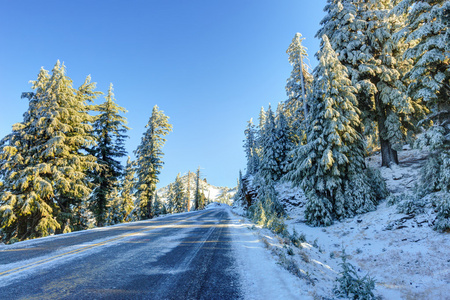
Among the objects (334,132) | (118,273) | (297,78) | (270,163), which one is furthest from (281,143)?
(118,273)

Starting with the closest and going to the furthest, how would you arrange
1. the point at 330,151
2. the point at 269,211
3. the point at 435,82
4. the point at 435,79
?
the point at 435,82 < the point at 435,79 < the point at 330,151 < the point at 269,211

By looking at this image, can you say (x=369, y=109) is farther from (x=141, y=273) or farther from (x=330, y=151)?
(x=141, y=273)

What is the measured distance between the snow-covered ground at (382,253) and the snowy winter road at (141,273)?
74 cm

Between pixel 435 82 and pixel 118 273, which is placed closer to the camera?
pixel 118 273

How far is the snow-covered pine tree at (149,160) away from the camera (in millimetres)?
24141

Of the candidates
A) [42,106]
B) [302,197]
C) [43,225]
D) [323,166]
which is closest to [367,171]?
[323,166]

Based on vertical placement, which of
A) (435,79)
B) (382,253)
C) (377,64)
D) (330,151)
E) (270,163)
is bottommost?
(382,253)

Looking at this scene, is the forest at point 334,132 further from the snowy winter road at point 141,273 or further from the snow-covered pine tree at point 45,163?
the snowy winter road at point 141,273

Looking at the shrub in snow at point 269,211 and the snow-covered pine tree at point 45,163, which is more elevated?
the snow-covered pine tree at point 45,163

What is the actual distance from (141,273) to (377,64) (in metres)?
20.8

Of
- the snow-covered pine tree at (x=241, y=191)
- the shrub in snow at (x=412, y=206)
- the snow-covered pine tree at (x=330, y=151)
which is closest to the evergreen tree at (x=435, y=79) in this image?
the shrub in snow at (x=412, y=206)

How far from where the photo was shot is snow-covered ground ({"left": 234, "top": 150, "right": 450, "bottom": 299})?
18.0 feet

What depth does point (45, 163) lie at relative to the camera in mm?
13281

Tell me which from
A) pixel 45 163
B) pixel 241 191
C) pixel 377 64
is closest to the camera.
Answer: pixel 45 163
